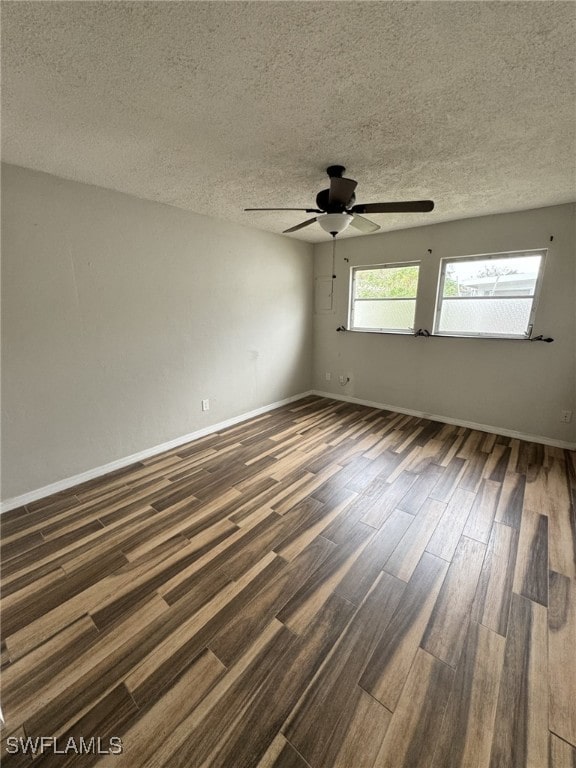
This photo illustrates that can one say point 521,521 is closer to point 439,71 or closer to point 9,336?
point 439,71

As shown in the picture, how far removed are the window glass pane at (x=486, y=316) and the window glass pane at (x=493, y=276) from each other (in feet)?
0.31

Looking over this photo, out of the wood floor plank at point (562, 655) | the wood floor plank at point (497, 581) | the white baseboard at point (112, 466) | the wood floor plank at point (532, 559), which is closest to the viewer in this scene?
the wood floor plank at point (562, 655)

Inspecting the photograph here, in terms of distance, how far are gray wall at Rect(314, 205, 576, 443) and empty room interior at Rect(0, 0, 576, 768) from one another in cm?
3

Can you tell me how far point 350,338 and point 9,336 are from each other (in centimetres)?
390

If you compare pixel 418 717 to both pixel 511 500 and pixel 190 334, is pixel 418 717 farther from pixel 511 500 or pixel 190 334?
pixel 190 334

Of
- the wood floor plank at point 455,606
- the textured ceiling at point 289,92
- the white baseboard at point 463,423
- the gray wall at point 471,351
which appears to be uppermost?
the textured ceiling at point 289,92

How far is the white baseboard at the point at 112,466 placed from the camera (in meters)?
2.27

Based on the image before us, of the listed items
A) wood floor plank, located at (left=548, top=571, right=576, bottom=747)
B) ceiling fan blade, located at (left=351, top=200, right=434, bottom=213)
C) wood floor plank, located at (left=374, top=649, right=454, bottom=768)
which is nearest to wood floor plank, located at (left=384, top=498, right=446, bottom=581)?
wood floor plank, located at (left=374, top=649, right=454, bottom=768)

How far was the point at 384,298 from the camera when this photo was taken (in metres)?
4.23

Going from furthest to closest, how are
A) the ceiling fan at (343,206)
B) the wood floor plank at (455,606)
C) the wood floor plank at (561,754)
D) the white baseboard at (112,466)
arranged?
the white baseboard at (112,466) → the ceiling fan at (343,206) → the wood floor plank at (455,606) → the wood floor plank at (561,754)

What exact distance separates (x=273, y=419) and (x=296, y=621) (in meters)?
2.72

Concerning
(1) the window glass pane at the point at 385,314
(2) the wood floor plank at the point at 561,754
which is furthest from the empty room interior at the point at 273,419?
(1) the window glass pane at the point at 385,314

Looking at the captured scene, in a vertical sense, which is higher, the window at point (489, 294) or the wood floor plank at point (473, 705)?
the window at point (489, 294)

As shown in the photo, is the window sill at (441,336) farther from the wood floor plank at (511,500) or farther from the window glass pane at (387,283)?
the wood floor plank at (511,500)
